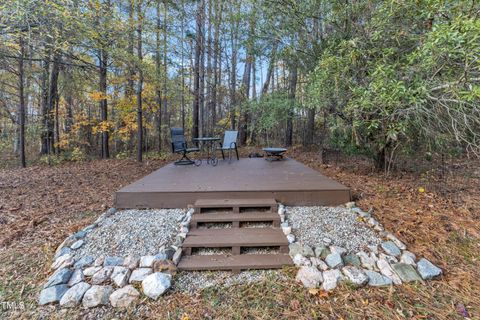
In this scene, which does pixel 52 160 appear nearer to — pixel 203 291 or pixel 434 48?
pixel 203 291

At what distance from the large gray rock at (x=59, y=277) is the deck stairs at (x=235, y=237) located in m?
0.91

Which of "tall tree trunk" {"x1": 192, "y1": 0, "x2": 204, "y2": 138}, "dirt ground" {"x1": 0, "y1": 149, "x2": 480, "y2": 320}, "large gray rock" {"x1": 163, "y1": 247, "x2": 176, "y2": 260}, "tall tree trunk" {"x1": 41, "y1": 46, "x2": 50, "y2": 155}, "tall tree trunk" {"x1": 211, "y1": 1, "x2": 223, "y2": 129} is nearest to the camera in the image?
"dirt ground" {"x1": 0, "y1": 149, "x2": 480, "y2": 320}

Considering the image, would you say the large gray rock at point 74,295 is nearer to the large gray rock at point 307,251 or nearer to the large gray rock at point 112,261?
the large gray rock at point 112,261

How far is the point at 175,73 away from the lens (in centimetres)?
927

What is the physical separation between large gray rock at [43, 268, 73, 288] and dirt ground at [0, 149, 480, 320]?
3.5 inches

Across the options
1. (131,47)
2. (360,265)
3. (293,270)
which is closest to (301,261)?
(293,270)

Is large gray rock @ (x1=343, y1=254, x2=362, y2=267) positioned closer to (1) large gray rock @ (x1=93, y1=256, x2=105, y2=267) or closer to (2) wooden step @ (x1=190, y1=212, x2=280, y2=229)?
(2) wooden step @ (x1=190, y1=212, x2=280, y2=229)

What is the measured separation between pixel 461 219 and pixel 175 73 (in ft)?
32.0

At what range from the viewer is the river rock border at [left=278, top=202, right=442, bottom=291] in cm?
175

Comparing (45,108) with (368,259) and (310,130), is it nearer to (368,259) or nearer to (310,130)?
(310,130)

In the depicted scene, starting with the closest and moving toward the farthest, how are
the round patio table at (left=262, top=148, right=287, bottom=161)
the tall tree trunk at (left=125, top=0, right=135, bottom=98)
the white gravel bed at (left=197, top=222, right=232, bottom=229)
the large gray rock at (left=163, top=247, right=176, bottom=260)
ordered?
the large gray rock at (left=163, top=247, right=176, bottom=260)
the white gravel bed at (left=197, top=222, right=232, bottom=229)
the tall tree trunk at (left=125, top=0, right=135, bottom=98)
the round patio table at (left=262, top=148, right=287, bottom=161)

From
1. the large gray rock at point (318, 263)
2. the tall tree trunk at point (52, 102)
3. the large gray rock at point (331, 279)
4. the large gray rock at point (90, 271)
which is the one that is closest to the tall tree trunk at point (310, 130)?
the large gray rock at point (318, 263)

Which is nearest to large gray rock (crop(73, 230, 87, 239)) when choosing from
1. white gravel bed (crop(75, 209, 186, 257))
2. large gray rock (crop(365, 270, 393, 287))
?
white gravel bed (crop(75, 209, 186, 257))

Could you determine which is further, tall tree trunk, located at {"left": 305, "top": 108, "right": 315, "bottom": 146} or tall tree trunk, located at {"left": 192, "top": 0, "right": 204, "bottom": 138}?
tall tree trunk, located at {"left": 305, "top": 108, "right": 315, "bottom": 146}
